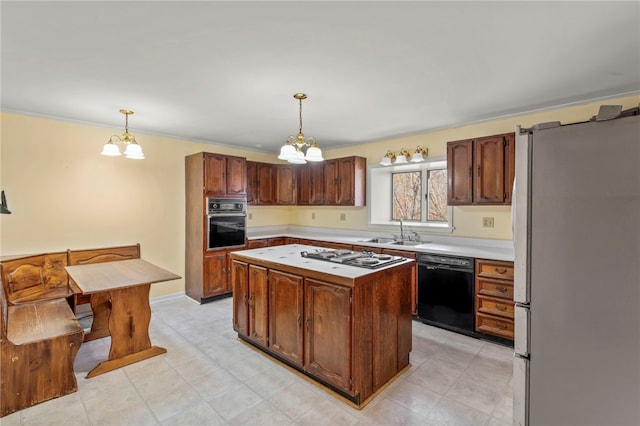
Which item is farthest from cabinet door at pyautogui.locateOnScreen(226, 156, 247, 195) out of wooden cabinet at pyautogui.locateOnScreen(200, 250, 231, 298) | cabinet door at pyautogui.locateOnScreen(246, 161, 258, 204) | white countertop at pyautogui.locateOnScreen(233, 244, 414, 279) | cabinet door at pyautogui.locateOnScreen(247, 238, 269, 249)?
white countertop at pyautogui.locateOnScreen(233, 244, 414, 279)

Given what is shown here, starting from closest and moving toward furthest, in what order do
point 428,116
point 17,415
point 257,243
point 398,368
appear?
1. point 17,415
2. point 398,368
3. point 428,116
4. point 257,243

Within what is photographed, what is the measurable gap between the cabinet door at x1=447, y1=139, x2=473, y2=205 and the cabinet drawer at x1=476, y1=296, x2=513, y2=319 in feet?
3.60

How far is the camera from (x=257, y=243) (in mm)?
4992

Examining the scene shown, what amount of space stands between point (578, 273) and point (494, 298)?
190cm

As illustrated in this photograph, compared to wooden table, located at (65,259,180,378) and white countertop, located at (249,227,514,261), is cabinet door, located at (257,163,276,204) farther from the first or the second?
wooden table, located at (65,259,180,378)

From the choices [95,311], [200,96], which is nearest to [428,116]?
[200,96]

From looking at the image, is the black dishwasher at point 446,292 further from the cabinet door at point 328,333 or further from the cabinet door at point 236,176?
Result: the cabinet door at point 236,176

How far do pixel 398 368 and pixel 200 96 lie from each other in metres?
2.95

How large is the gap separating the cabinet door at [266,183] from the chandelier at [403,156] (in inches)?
78.7

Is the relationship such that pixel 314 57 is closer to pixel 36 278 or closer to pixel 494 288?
pixel 494 288

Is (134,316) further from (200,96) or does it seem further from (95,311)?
(200,96)

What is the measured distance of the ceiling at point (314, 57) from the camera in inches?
64.1

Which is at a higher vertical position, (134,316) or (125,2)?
(125,2)

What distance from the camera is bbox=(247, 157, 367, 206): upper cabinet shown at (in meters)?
4.78
